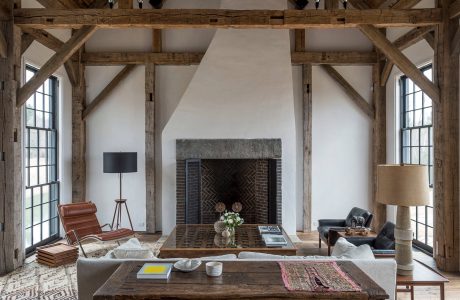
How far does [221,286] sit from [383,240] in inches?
111

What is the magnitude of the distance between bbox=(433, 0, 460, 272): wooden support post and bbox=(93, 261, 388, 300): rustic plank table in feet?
9.92

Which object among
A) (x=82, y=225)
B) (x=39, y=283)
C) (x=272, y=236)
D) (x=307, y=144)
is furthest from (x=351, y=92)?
(x=39, y=283)

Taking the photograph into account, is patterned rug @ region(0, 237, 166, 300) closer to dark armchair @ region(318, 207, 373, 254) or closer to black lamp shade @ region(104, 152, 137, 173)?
black lamp shade @ region(104, 152, 137, 173)

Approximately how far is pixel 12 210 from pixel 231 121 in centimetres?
378

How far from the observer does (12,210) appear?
4.97 meters

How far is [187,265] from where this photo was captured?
265 cm

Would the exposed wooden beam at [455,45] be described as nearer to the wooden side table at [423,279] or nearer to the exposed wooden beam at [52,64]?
the wooden side table at [423,279]

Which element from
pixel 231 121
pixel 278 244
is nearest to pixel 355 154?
pixel 231 121

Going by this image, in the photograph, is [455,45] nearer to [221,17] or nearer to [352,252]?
[221,17]

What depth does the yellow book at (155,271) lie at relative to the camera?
8.17 ft

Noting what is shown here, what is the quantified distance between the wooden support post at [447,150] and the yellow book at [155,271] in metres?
4.05

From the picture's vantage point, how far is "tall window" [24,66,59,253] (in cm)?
598

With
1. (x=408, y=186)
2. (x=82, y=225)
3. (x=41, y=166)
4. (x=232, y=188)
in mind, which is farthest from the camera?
(x=232, y=188)

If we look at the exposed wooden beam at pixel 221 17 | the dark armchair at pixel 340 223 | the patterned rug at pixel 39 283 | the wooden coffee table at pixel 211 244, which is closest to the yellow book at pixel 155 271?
the wooden coffee table at pixel 211 244
